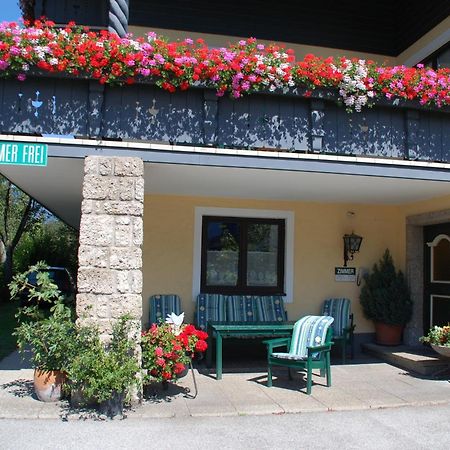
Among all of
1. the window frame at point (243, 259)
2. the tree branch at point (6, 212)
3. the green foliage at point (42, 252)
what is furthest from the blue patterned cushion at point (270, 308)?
the tree branch at point (6, 212)

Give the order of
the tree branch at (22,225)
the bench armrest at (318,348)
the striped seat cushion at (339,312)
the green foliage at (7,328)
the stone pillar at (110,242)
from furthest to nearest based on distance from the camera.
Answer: the tree branch at (22,225), the green foliage at (7,328), the striped seat cushion at (339,312), the bench armrest at (318,348), the stone pillar at (110,242)

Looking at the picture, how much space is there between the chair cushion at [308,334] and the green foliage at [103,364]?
92.4 inches

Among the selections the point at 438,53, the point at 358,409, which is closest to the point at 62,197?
the point at 358,409

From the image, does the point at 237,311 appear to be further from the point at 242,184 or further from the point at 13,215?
the point at 13,215

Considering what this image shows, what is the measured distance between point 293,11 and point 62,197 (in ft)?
18.2

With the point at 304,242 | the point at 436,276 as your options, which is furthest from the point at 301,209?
the point at 436,276

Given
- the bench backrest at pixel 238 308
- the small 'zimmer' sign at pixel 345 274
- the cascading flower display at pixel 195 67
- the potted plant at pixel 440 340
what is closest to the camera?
the cascading flower display at pixel 195 67

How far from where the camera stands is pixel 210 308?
8648mm

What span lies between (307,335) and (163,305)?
2.54 m

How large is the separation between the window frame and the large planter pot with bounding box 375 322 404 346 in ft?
5.91

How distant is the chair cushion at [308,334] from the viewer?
7.03 meters

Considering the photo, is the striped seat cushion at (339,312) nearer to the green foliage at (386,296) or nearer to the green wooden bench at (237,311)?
the green foliage at (386,296)

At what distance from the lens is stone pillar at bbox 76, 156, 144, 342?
5.92 m

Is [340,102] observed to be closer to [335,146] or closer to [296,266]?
[335,146]
